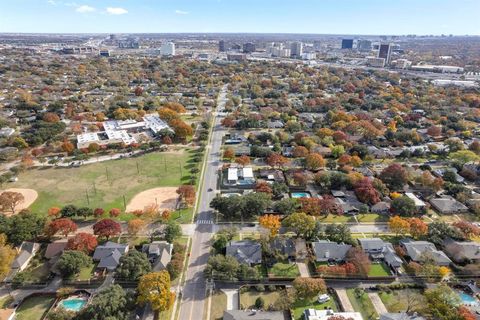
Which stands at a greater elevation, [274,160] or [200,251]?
[274,160]

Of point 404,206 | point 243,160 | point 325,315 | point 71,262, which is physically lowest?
point 325,315

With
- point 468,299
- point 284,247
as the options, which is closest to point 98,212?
point 284,247

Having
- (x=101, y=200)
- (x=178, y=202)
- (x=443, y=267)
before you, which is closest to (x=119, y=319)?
(x=178, y=202)

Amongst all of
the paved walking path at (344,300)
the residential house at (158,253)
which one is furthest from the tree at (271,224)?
the residential house at (158,253)

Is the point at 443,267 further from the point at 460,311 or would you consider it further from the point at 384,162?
the point at 384,162

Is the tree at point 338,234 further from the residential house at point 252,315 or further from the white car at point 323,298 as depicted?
the residential house at point 252,315

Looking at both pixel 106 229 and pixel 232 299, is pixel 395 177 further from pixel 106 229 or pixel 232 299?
pixel 106 229

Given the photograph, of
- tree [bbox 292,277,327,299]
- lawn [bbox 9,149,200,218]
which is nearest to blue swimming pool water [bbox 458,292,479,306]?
tree [bbox 292,277,327,299]
